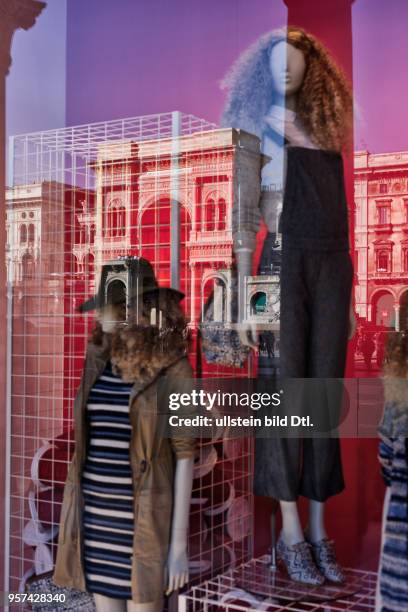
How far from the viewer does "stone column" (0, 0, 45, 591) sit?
3207mm

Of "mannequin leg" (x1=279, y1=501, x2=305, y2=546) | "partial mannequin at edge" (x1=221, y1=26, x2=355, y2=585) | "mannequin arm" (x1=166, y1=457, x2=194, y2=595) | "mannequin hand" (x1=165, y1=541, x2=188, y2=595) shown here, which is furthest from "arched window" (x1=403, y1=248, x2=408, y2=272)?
"mannequin hand" (x1=165, y1=541, x2=188, y2=595)

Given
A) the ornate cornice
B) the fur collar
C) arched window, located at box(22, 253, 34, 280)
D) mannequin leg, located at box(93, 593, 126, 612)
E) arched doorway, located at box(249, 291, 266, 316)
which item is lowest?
mannequin leg, located at box(93, 593, 126, 612)

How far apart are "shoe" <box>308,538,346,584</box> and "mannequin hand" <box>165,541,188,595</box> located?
1.43 feet

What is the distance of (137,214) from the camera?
113 inches

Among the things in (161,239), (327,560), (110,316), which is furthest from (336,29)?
(327,560)

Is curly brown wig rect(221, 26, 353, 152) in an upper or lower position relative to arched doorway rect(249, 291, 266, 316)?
upper

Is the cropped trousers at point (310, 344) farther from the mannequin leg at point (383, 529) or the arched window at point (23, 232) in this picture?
the arched window at point (23, 232)

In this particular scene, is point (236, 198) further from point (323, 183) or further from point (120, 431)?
point (120, 431)

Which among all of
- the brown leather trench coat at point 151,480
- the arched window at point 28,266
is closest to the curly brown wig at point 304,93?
the brown leather trench coat at point 151,480

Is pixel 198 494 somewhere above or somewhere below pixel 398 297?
below

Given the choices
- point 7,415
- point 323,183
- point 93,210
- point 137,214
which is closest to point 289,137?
point 323,183

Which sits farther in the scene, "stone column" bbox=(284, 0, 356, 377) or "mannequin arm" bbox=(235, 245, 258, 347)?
"mannequin arm" bbox=(235, 245, 258, 347)

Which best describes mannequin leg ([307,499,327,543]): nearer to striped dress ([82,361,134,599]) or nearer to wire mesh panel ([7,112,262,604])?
wire mesh panel ([7,112,262,604])

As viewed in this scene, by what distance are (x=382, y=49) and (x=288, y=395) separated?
1.06 meters
